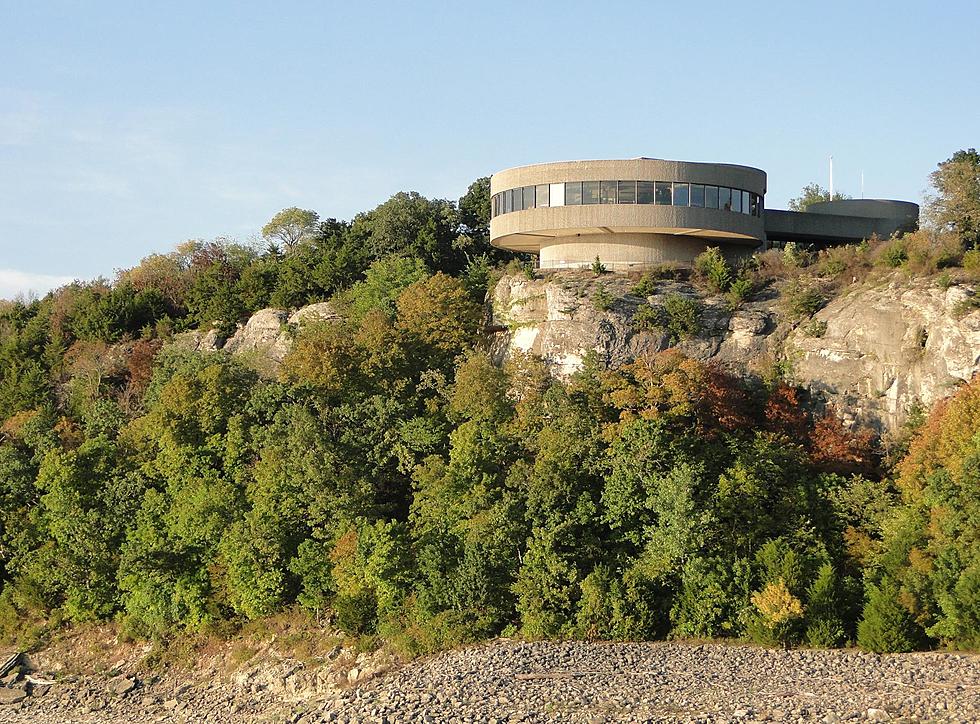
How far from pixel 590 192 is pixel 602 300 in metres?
6.22

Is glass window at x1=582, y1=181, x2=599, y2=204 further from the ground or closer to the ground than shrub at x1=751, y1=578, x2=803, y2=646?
further from the ground

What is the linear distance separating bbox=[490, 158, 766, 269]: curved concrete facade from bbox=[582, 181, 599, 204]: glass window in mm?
→ 95

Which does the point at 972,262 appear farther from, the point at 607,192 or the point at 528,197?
the point at 528,197

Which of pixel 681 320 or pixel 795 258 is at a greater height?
pixel 795 258

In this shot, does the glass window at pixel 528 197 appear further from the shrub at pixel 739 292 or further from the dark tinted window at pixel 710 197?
the shrub at pixel 739 292

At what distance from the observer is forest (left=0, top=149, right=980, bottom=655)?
37.1 metres

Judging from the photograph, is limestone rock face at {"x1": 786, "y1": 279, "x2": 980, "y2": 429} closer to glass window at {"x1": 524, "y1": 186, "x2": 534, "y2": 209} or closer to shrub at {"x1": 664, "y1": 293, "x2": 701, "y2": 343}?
shrub at {"x1": 664, "y1": 293, "x2": 701, "y2": 343}

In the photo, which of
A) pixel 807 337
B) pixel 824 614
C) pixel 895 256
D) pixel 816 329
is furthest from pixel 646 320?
pixel 824 614

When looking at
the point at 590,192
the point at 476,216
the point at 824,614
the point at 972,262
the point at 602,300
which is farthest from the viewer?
the point at 476,216

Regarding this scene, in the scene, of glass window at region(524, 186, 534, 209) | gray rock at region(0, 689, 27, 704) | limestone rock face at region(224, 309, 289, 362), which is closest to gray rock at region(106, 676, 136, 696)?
gray rock at region(0, 689, 27, 704)

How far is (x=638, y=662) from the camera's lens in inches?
1393

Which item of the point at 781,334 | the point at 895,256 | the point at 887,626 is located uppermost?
the point at 895,256

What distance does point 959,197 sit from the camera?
50281 mm

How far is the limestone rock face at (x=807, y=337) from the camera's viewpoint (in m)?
42.7
